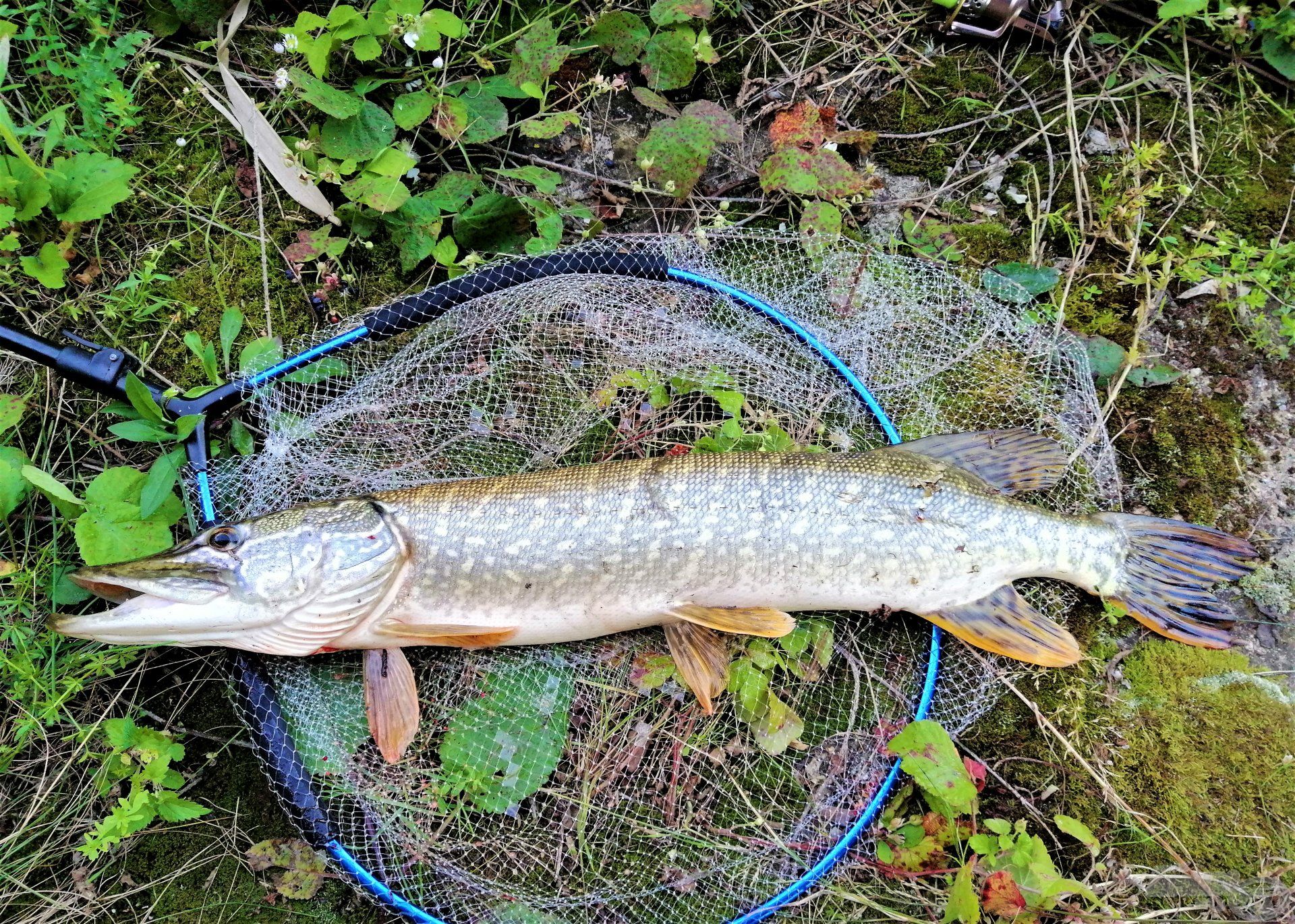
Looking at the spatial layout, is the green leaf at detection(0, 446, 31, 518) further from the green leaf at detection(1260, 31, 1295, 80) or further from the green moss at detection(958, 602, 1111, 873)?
the green leaf at detection(1260, 31, 1295, 80)

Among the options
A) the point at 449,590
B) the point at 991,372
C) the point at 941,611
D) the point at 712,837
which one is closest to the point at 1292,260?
the point at 991,372

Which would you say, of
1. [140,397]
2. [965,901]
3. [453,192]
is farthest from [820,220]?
[140,397]

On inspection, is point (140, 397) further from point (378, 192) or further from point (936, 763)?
point (936, 763)

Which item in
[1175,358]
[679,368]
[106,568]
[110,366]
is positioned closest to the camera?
[106,568]

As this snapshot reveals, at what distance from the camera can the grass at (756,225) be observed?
176 cm

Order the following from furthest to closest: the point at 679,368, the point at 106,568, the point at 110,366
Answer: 1. the point at 679,368
2. the point at 110,366
3. the point at 106,568

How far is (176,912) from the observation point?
5.78 feet

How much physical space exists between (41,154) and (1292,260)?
10.8 ft

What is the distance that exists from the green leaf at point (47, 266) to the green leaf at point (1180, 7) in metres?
2.96

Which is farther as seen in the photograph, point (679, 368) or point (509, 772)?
point (679, 368)

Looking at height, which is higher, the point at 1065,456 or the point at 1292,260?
the point at 1292,260

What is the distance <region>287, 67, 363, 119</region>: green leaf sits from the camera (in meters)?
1.93

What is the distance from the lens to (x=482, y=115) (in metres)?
2.05

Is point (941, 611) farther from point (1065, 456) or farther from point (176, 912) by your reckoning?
point (176, 912)
